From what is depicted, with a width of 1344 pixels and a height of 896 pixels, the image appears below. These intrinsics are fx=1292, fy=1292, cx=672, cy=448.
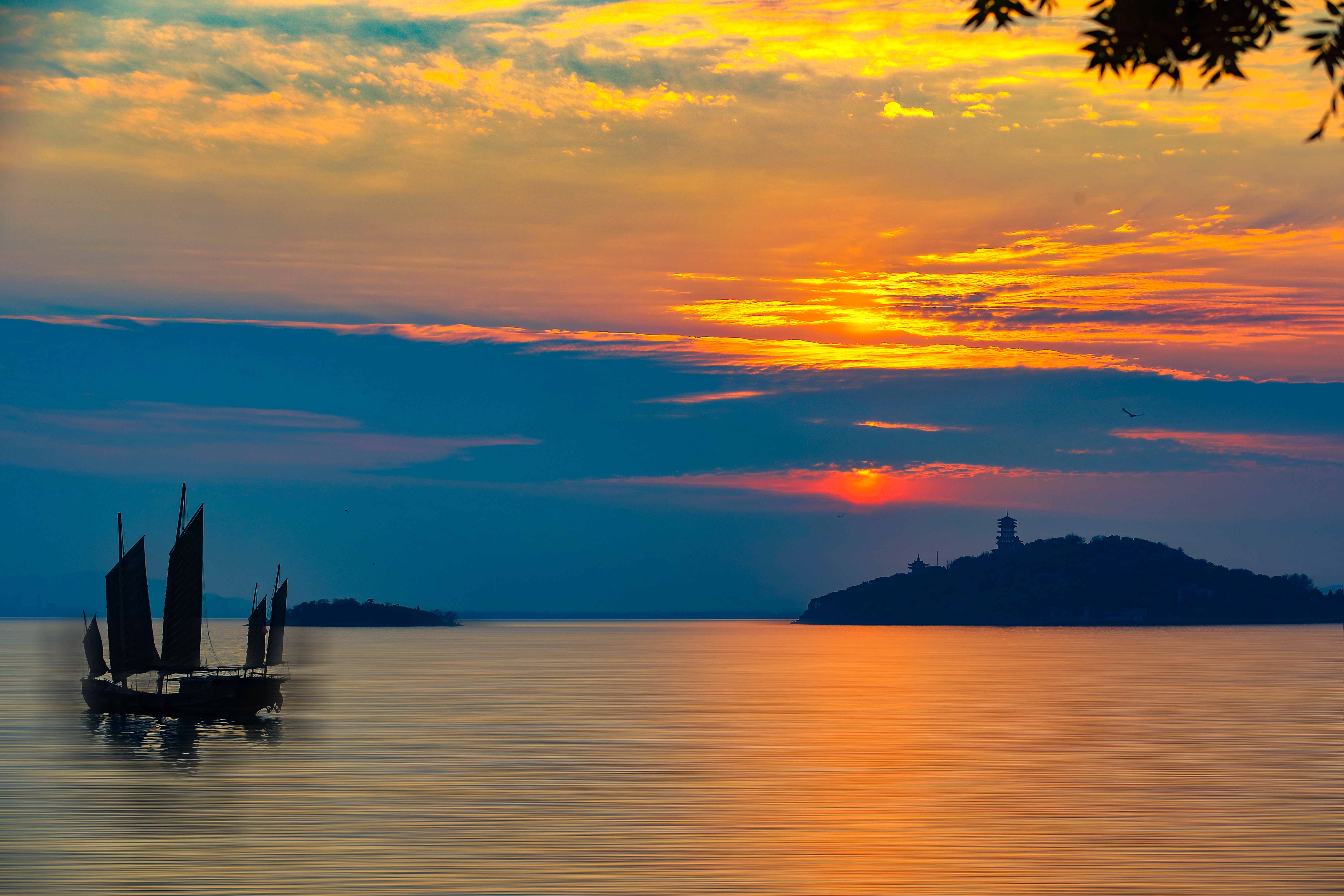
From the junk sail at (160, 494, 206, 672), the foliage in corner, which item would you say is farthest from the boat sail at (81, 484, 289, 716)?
the foliage in corner

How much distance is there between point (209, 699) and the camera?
315 ft

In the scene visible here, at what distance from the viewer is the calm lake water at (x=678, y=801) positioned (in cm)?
3684

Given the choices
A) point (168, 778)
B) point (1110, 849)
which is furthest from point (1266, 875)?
point (168, 778)

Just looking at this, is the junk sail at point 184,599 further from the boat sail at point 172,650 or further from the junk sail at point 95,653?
the junk sail at point 95,653

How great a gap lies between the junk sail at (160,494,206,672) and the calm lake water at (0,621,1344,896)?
17.0 ft

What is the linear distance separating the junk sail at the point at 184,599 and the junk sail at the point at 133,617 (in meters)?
1.33

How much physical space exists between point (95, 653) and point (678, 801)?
7012cm

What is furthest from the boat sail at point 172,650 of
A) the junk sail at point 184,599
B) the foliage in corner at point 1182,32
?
the foliage in corner at point 1182,32

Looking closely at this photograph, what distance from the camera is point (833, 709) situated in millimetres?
106688

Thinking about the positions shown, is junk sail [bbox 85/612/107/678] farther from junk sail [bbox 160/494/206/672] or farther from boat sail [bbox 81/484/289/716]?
junk sail [bbox 160/494/206/672]

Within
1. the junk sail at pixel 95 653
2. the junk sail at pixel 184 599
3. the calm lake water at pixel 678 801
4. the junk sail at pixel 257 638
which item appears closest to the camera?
the calm lake water at pixel 678 801

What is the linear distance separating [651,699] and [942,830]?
7493 cm

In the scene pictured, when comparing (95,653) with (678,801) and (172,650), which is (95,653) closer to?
(172,650)

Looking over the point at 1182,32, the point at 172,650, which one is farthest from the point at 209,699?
the point at 1182,32
